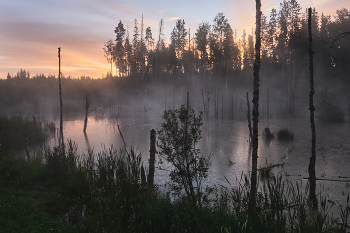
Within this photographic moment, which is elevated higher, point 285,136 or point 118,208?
point 285,136

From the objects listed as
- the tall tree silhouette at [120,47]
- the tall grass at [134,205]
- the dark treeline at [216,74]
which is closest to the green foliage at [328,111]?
the dark treeline at [216,74]

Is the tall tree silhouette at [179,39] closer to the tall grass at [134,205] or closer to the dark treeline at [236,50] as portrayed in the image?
the dark treeline at [236,50]

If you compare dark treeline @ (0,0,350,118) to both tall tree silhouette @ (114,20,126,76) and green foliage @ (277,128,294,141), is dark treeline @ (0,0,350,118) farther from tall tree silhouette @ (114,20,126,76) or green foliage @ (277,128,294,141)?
green foliage @ (277,128,294,141)

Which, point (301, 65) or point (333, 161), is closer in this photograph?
point (333, 161)

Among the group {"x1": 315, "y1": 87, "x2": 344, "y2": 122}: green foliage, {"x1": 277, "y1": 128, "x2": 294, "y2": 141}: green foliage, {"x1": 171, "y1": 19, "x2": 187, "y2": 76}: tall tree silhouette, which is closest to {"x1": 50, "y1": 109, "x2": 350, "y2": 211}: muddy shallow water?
{"x1": 277, "y1": 128, "x2": 294, "y2": 141}: green foliage

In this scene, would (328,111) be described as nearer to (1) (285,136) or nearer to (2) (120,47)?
(1) (285,136)

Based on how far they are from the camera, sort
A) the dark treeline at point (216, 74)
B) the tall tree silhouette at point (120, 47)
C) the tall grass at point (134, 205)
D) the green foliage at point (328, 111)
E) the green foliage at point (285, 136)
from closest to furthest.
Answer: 1. the tall grass at point (134, 205)
2. the green foliage at point (285, 136)
3. the green foliage at point (328, 111)
4. the dark treeline at point (216, 74)
5. the tall tree silhouette at point (120, 47)

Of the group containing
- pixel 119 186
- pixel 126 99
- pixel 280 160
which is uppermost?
pixel 126 99

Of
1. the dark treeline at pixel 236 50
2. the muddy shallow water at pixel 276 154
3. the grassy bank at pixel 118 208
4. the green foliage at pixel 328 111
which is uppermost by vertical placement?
the dark treeline at pixel 236 50

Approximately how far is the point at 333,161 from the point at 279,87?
4178 centimetres

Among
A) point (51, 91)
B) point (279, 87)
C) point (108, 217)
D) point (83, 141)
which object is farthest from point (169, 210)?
point (51, 91)

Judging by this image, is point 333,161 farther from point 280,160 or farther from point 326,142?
point 326,142

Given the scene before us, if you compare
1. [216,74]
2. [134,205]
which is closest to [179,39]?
[216,74]

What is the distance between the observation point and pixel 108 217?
593cm
